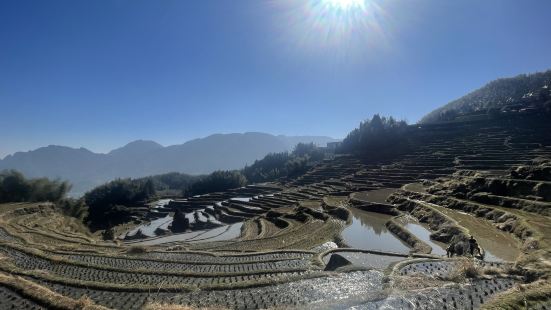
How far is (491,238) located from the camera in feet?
73.3

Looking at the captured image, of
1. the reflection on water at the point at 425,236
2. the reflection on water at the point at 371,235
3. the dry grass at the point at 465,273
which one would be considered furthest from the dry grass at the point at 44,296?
the reflection on water at the point at 425,236

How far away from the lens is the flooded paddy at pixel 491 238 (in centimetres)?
1883

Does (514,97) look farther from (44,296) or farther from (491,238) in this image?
(44,296)

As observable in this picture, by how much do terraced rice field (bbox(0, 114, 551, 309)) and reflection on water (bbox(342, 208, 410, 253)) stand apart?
0.10 metres

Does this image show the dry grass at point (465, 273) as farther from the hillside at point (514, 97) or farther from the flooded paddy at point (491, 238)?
the hillside at point (514, 97)

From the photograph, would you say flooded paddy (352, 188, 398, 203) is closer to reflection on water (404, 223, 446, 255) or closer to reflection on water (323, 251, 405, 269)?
reflection on water (404, 223, 446, 255)

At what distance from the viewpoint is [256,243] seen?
2723cm

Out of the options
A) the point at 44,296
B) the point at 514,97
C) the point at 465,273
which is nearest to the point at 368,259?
the point at 465,273

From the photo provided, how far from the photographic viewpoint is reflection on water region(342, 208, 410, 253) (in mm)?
23688

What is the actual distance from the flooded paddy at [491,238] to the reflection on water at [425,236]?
2.24 metres

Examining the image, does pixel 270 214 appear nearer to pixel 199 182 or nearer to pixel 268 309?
pixel 268 309

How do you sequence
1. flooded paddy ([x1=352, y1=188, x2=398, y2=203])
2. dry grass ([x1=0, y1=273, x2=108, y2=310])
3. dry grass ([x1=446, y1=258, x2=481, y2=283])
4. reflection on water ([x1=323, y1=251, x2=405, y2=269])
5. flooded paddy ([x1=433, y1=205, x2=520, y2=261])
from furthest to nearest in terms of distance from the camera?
Result: flooded paddy ([x1=352, y1=188, x2=398, y2=203]), flooded paddy ([x1=433, y1=205, x2=520, y2=261]), reflection on water ([x1=323, y1=251, x2=405, y2=269]), dry grass ([x1=446, y1=258, x2=481, y2=283]), dry grass ([x1=0, y1=273, x2=108, y2=310])

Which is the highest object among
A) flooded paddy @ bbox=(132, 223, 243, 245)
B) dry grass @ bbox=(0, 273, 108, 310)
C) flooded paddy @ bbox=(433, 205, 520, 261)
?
dry grass @ bbox=(0, 273, 108, 310)

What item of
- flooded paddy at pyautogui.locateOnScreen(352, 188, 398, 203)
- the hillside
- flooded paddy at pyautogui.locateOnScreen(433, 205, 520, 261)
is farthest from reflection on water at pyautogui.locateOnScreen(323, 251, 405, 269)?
the hillside
